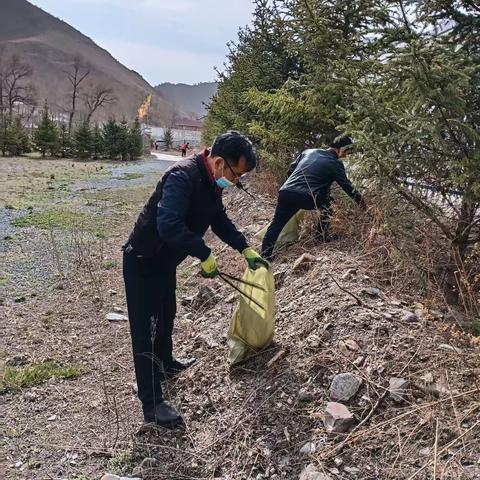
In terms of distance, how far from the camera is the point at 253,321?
2926 mm

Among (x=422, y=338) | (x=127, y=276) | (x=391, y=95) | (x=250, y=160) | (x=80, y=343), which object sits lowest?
(x=80, y=343)

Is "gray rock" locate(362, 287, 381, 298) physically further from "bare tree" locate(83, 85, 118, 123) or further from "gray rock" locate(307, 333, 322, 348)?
"bare tree" locate(83, 85, 118, 123)

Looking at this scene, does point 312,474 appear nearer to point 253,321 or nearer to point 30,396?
point 253,321

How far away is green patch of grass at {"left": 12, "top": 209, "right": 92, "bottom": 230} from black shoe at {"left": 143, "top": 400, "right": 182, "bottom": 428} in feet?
22.0

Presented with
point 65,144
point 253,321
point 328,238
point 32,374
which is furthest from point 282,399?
point 65,144

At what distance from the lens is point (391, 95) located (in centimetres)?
369

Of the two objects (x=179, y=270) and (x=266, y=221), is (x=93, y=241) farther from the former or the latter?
(x=266, y=221)

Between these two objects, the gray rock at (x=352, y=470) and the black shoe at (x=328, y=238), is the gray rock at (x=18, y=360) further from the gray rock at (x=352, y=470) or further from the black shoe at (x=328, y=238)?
the black shoe at (x=328, y=238)

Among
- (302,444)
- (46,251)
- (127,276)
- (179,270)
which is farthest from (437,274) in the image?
(46,251)

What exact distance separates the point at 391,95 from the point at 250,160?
1.65 m

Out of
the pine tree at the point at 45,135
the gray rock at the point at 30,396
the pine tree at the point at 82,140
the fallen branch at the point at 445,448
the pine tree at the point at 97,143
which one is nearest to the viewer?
the fallen branch at the point at 445,448

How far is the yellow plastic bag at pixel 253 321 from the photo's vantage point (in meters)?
2.92

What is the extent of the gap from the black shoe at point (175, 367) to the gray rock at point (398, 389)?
1418 millimetres

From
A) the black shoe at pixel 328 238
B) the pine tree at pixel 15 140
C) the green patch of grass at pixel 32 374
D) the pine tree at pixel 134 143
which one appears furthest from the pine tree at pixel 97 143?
the green patch of grass at pixel 32 374
